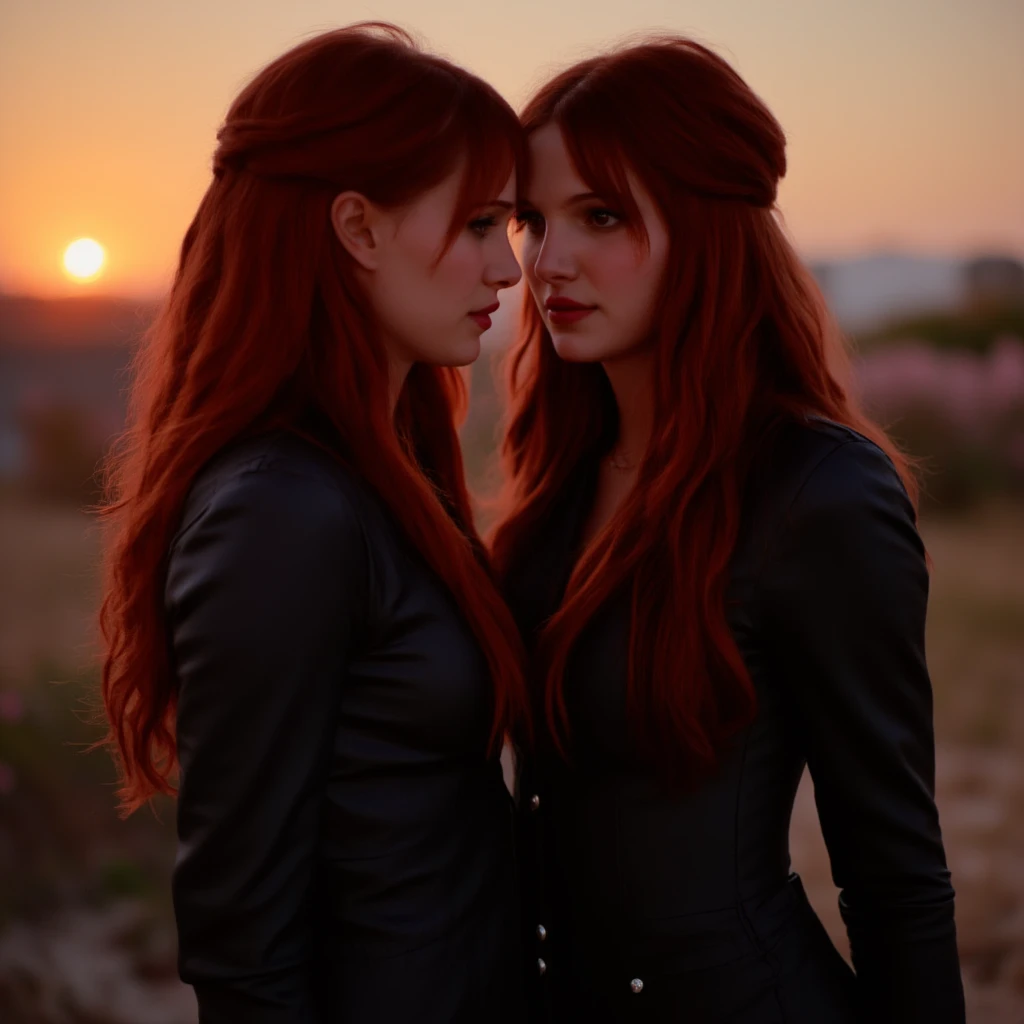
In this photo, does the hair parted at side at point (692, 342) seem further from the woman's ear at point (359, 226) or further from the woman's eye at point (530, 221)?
the woman's ear at point (359, 226)

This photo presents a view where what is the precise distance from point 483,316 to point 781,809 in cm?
78

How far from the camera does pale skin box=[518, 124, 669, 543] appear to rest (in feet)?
5.25

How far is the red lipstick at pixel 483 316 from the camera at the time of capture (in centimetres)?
158

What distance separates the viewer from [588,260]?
1.62 metres

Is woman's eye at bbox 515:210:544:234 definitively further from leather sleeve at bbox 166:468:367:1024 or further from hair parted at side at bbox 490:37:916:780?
leather sleeve at bbox 166:468:367:1024

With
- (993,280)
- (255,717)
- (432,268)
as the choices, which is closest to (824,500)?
(432,268)

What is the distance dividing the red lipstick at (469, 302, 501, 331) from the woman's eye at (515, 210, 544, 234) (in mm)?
179

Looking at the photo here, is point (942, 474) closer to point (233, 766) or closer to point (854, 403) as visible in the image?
point (854, 403)

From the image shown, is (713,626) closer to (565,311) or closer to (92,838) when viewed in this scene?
(565,311)

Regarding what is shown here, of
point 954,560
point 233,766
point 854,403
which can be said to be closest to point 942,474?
point 954,560

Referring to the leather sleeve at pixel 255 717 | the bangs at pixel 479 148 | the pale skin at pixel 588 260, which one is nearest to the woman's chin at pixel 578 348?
the pale skin at pixel 588 260

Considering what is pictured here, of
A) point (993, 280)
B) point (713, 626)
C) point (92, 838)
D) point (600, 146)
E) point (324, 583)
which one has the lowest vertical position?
point (92, 838)

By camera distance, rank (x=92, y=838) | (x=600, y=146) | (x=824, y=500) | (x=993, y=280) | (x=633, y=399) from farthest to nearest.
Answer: (x=993, y=280) → (x=92, y=838) → (x=633, y=399) → (x=600, y=146) → (x=824, y=500)

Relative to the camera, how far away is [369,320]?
1.48 metres
